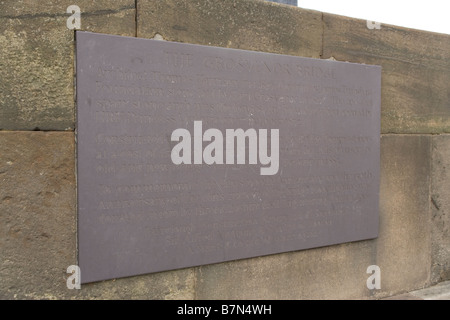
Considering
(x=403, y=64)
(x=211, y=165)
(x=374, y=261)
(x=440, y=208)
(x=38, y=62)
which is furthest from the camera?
(x=440, y=208)

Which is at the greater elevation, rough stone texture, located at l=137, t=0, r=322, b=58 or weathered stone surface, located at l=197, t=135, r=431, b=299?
rough stone texture, located at l=137, t=0, r=322, b=58

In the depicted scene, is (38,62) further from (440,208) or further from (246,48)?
(440,208)

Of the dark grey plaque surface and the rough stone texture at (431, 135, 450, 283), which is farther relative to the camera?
the rough stone texture at (431, 135, 450, 283)

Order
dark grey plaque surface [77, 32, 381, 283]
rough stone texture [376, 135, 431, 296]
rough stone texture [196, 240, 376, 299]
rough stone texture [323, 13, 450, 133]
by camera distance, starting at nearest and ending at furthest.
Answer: dark grey plaque surface [77, 32, 381, 283]
rough stone texture [196, 240, 376, 299]
rough stone texture [323, 13, 450, 133]
rough stone texture [376, 135, 431, 296]

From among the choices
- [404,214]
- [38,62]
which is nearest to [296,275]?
[404,214]

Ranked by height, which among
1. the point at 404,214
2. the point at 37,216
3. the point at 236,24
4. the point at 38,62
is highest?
the point at 236,24

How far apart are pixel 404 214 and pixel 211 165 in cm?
193

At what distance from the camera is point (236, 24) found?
3.16m

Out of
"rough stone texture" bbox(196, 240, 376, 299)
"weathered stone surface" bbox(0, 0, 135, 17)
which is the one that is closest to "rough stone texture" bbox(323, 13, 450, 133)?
"rough stone texture" bbox(196, 240, 376, 299)

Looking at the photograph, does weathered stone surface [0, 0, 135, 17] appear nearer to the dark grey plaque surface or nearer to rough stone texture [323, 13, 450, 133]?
the dark grey plaque surface

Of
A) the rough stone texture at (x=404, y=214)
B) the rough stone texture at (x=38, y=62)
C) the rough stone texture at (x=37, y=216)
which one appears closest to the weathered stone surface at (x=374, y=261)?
the rough stone texture at (x=404, y=214)

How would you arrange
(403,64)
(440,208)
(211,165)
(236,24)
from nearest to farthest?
(211,165) < (236,24) < (403,64) < (440,208)

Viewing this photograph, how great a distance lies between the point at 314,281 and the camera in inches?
138

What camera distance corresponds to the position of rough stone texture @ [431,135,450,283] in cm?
416
